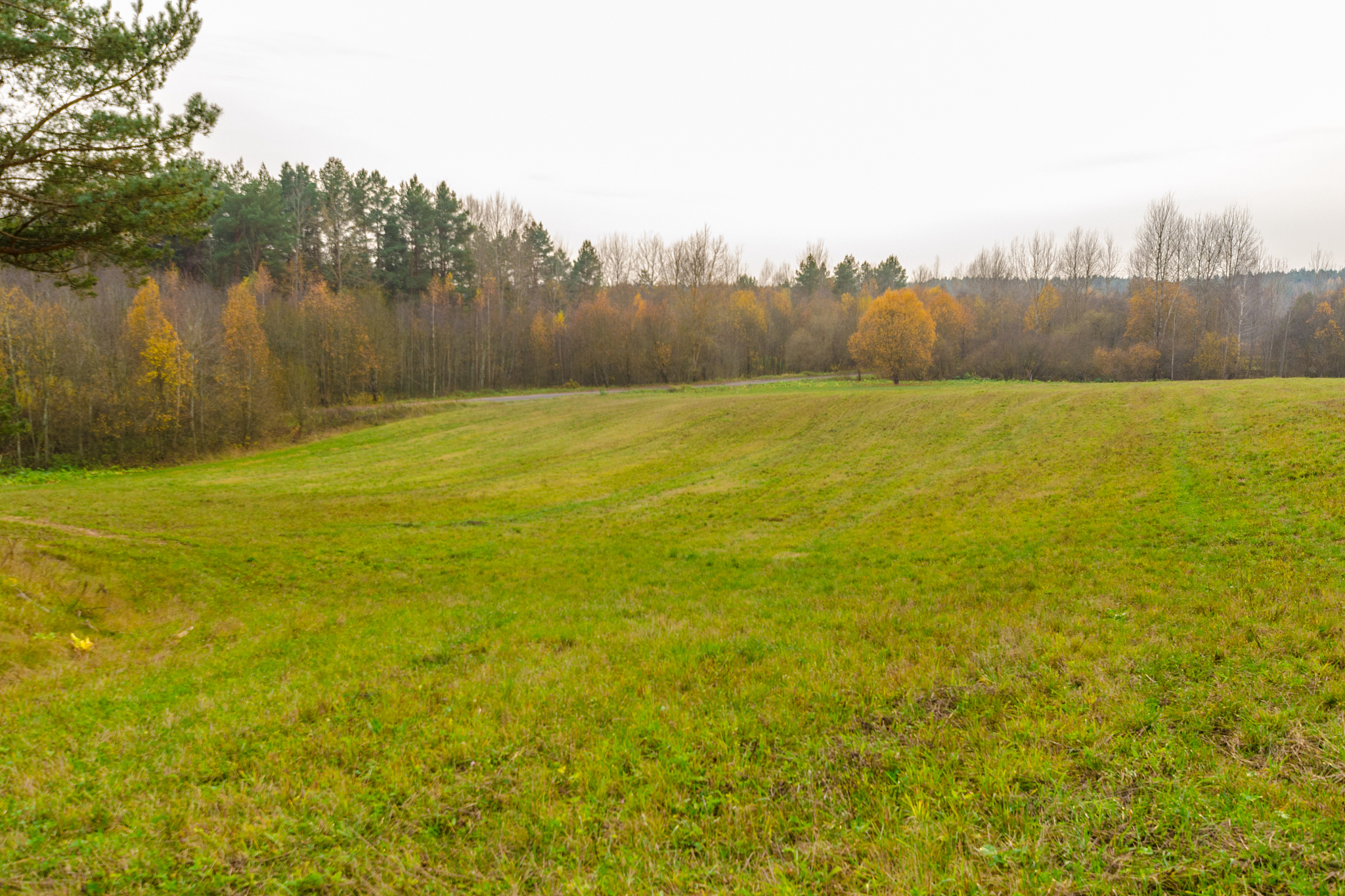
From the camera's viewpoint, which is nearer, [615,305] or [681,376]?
[681,376]

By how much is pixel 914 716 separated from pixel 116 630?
38.6 feet

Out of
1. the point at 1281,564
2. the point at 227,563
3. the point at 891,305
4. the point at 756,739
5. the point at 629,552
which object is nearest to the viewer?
the point at 756,739

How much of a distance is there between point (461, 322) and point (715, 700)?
68.2 meters

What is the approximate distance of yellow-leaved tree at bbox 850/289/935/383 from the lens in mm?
47469

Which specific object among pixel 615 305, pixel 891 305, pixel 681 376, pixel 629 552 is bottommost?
pixel 629 552

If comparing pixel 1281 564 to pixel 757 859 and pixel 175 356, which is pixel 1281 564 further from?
pixel 175 356

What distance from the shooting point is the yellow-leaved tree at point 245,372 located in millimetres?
38969

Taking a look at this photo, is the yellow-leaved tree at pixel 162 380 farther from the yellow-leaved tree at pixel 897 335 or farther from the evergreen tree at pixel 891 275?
the evergreen tree at pixel 891 275

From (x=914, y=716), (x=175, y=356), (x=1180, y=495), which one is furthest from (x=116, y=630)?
(x=175, y=356)

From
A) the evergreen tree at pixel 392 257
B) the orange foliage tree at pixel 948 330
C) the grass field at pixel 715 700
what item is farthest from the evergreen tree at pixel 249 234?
the orange foliage tree at pixel 948 330

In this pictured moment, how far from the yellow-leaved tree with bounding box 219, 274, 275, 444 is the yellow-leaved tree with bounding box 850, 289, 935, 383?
152ft

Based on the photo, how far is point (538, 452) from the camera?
32188 millimetres

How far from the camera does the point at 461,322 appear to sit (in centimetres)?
6688

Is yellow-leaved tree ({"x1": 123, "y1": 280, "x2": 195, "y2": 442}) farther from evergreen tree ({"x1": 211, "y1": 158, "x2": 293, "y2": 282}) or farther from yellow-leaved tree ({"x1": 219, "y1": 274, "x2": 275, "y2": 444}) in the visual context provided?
evergreen tree ({"x1": 211, "y1": 158, "x2": 293, "y2": 282})
